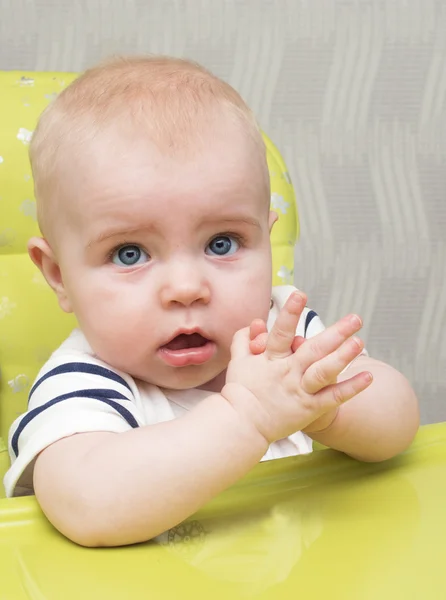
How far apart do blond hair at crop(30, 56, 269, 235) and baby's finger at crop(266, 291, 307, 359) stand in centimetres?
17

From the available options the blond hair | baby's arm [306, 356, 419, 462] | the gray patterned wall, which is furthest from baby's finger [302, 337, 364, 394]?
the gray patterned wall

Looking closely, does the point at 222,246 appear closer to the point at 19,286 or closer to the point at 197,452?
the point at 197,452

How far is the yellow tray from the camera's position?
495 millimetres

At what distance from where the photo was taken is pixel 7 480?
68cm

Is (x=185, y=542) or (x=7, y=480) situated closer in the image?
(x=185, y=542)

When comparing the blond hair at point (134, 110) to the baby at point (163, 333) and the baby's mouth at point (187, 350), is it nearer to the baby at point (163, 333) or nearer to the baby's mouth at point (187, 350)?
the baby at point (163, 333)

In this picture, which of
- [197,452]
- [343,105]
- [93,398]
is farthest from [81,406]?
[343,105]

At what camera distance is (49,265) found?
80 cm

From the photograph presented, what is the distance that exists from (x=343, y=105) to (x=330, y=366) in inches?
45.7

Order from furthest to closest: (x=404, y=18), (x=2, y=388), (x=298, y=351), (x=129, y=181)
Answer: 1. (x=404, y=18)
2. (x=2, y=388)
3. (x=129, y=181)
4. (x=298, y=351)

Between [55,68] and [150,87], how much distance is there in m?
0.88

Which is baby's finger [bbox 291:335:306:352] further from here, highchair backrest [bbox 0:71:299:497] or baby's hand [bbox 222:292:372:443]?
highchair backrest [bbox 0:71:299:497]

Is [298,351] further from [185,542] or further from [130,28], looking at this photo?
[130,28]

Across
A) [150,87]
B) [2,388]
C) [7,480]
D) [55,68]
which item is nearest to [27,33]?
[55,68]
